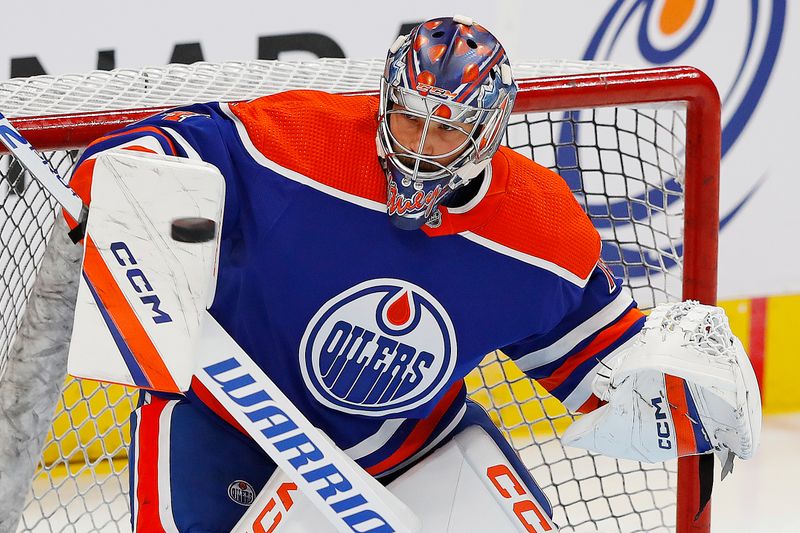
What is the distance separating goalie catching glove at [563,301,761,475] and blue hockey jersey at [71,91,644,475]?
0.16 meters

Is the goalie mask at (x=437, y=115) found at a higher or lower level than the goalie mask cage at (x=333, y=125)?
higher

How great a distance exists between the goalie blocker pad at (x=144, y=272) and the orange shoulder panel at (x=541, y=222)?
438 millimetres

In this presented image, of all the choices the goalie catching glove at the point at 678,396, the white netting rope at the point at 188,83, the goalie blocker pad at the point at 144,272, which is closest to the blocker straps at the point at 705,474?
the goalie catching glove at the point at 678,396

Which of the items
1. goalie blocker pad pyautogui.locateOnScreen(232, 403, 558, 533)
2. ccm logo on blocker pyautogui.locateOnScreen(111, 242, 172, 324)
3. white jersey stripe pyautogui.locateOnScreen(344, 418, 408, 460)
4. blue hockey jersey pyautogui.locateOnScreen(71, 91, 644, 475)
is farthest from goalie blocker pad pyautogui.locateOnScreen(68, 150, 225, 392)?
white jersey stripe pyautogui.locateOnScreen(344, 418, 408, 460)

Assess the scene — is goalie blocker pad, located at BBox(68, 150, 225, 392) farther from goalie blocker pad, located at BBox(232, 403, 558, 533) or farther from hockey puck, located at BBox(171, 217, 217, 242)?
goalie blocker pad, located at BBox(232, 403, 558, 533)

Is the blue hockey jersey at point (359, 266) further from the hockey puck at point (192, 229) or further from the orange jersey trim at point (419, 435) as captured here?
the hockey puck at point (192, 229)

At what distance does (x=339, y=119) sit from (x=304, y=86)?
364 mm

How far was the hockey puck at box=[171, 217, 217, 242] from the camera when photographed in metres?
Result: 1.19

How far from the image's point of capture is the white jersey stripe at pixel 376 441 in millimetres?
1607

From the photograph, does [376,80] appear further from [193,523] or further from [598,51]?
[598,51]

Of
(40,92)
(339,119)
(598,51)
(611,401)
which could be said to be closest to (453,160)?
(339,119)

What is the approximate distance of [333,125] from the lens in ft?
4.87

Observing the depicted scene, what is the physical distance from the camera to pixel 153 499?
151 cm

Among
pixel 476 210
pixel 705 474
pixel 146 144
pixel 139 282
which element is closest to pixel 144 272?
pixel 139 282
